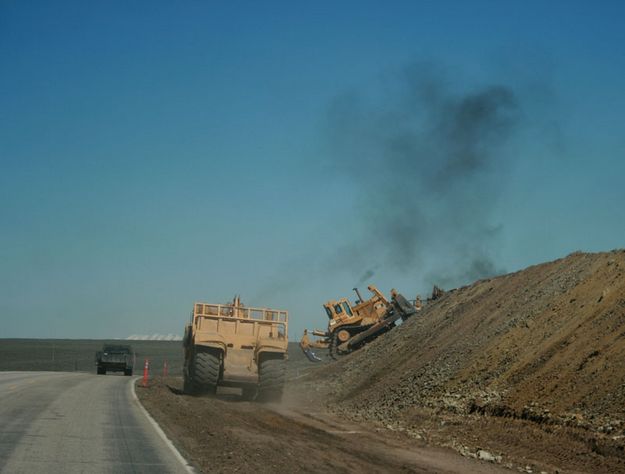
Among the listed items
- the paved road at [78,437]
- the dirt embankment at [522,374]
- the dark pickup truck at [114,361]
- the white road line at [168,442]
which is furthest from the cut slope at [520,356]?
the dark pickup truck at [114,361]

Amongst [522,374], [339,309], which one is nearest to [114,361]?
[339,309]

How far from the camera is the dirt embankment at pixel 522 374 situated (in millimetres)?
15648

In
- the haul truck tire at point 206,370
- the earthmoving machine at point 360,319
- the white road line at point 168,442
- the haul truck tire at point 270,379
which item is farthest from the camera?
the earthmoving machine at point 360,319

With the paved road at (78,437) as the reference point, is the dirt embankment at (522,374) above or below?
above

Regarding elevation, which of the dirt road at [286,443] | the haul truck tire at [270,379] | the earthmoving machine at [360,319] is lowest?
the dirt road at [286,443]

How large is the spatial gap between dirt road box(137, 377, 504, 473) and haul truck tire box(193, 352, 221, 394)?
1122mm

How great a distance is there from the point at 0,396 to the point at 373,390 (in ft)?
40.1

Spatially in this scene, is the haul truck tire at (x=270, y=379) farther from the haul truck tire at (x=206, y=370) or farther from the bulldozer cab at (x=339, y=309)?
the bulldozer cab at (x=339, y=309)

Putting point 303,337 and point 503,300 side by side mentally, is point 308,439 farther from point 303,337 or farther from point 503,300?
point 303,337

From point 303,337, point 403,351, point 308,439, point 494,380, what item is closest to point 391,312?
point 303,337

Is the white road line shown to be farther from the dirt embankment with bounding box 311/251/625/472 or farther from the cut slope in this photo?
the cut slope

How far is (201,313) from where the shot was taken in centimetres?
2766

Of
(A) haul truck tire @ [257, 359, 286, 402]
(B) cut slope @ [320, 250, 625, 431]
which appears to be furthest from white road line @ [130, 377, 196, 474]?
(B) cut slope @ [320, 250, 625, 431]

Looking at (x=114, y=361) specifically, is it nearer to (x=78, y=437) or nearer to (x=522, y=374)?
(x=522, y=374)
